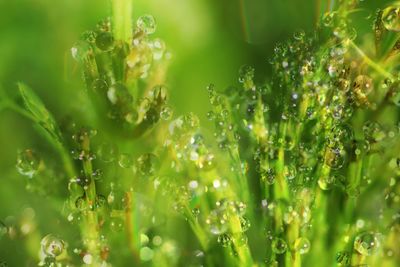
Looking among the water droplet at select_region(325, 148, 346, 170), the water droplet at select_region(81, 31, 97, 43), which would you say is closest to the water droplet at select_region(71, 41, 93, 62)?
the water droplet at select_region(81, 31, 97, 43)

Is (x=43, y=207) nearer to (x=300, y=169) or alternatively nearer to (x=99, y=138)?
(x=99, y=138)

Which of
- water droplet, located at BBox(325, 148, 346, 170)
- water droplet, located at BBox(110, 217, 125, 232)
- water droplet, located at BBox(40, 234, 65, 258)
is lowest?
water droplet, located at BBox(40, 234, 65, 258)

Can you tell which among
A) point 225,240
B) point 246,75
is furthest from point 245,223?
point 246,75

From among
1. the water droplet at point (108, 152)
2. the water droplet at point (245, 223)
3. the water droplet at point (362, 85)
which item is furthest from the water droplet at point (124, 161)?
the water droplet at point (362, 85)

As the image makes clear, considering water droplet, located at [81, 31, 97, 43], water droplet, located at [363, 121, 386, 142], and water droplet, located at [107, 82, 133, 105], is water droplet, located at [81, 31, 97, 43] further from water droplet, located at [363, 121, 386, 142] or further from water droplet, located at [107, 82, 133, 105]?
water droplet, located at [363, 121, 386, 142]

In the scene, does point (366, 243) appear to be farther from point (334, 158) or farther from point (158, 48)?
point (158, 48)

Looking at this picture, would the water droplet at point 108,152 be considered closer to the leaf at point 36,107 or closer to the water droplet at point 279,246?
the leaf at point 36,107
